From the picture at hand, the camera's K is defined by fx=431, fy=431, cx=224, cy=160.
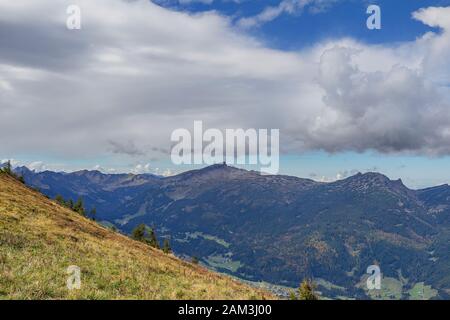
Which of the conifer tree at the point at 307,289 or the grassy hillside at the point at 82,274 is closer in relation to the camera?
the grassy hillside at the point at 82,274

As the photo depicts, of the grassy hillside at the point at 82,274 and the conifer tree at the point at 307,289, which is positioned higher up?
the grassy hillside at the point at 82,274

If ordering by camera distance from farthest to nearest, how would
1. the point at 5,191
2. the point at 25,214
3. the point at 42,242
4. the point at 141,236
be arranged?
the point at 141,236, the point at 5,191, the point at 25,214, the point at 42,242

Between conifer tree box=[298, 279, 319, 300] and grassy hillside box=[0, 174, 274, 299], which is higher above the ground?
grassy hillside box=[0, 174, 274, 299]

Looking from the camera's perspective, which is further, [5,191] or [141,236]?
[141,236]

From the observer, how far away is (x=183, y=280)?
86.0 ft

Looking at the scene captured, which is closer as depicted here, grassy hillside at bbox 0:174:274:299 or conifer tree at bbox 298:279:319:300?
grassy hillside at bbox 0:174:274:299

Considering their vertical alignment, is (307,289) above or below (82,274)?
below

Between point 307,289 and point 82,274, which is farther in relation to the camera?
point 307,289
